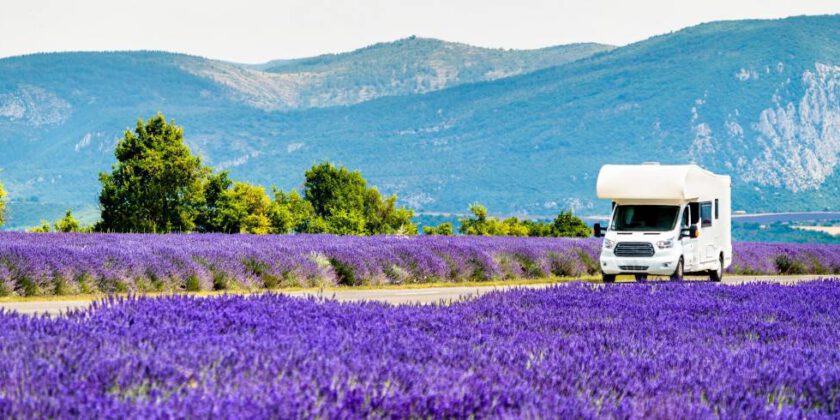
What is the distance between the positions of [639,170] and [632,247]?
66.2 inches

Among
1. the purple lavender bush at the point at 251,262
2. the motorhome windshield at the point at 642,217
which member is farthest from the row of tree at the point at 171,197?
the motorhome windshield at the point at 642,217

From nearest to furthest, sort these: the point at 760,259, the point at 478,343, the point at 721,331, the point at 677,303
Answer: the point at 478,343 < the point at 721,331 < the point at 677,303 < the point at 760,259

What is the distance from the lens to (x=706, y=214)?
1097 inches

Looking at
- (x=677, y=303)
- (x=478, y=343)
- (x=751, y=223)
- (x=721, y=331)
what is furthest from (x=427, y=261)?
(x=751, y=223)

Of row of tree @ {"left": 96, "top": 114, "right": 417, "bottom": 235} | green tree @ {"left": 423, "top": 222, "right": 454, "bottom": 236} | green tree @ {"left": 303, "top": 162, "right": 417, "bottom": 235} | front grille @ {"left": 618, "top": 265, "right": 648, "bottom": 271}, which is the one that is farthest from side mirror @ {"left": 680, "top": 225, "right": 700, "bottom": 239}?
green tree @ {"left": 423, "top": 222, "right": 454, "bottom": 236}

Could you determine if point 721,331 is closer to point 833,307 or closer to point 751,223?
point 833,307

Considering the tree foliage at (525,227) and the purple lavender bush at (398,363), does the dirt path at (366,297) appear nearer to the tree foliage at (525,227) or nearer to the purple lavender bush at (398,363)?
the purple lavender bush at (398,363)

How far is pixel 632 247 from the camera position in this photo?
2630cm

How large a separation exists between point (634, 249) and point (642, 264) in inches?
14.7

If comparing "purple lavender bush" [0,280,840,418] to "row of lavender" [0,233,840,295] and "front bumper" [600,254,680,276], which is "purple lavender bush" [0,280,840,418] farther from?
"front bumper" [600,254,680,276]

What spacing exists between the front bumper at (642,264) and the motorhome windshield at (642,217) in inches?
30.4

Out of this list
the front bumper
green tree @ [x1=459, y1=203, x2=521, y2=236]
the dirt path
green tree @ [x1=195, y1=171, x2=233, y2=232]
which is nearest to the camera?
the dirt path

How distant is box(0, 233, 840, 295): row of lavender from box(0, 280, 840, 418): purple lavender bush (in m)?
9.36

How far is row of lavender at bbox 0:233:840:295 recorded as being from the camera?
19453 millimetres
